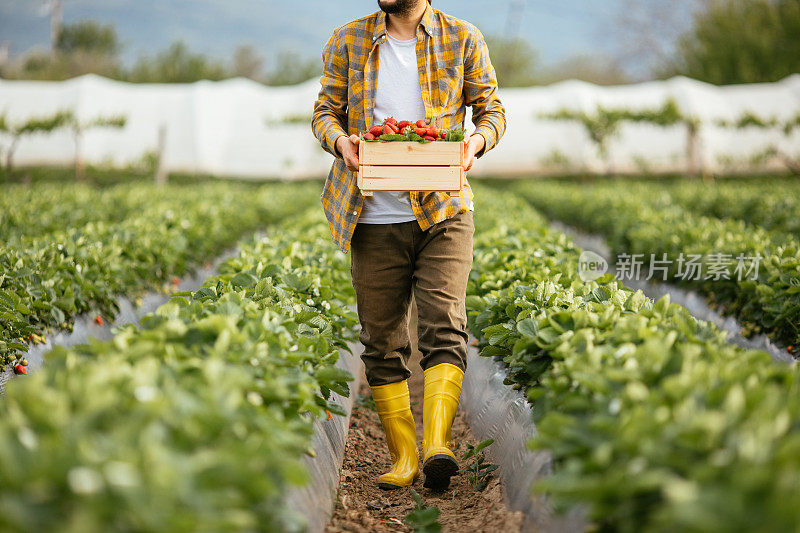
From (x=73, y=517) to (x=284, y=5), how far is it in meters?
140

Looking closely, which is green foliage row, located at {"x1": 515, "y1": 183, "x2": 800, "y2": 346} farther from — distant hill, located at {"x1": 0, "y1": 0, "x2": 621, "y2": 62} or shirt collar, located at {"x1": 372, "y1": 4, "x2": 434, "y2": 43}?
distant hill, located at {"x1": 0, "y1": 0, "x2": 621, "y2": 62}

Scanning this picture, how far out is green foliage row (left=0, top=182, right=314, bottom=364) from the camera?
12.9ft

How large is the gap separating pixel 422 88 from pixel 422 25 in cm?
25

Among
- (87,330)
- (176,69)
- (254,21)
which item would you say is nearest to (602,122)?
(87,330)

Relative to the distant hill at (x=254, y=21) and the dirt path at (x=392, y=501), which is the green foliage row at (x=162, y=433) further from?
the distant hill at (x=254, y=21)

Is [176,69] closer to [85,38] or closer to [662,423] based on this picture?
[85,38]

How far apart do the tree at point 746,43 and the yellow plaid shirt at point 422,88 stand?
27492mm

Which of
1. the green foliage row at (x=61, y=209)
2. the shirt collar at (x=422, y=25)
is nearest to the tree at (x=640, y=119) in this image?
the green foliage row at (x=61, y=209)

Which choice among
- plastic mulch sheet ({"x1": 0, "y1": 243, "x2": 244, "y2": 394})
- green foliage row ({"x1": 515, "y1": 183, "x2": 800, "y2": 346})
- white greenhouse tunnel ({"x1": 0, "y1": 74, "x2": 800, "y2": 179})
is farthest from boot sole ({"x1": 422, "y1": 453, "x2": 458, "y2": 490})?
white greenhouse tunnel ({"x1": 0, "y1": 74, "x2": 800, "y2": 179})

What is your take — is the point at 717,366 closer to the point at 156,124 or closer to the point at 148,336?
the point at 148,336

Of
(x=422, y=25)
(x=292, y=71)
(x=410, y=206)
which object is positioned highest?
(x=292, y=71)

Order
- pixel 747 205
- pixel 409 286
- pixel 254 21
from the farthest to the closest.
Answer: pixel 254 21 < pixel 747 205 < pixel 409 286

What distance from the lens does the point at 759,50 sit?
88.9 feet

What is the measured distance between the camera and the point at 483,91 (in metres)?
3.13
